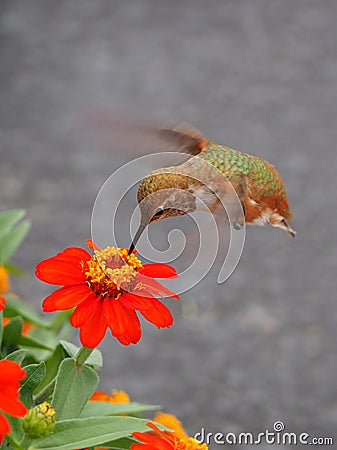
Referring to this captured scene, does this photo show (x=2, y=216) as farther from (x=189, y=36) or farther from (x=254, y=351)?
(x=189, y=36)

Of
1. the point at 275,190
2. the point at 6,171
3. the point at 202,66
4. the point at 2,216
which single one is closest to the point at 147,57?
the point at 202,66

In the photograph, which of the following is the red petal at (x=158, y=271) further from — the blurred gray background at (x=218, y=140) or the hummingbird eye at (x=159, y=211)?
the blurred gray background at (x=218, y=140)

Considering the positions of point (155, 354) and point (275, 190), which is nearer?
point (275, 190)

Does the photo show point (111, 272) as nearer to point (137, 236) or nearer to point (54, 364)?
point (137, 236)

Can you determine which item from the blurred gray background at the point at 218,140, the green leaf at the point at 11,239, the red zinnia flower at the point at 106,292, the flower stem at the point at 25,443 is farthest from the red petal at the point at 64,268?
the blurred gray background at the point at 218,140

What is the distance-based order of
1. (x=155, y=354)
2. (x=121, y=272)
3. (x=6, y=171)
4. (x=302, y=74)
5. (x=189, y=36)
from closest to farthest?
1. (x=121, y=272)
2. (x=155, y=354)
3. (x=6, y=171)
4. (x=302, y=74)
5. (x=189, y=36)
